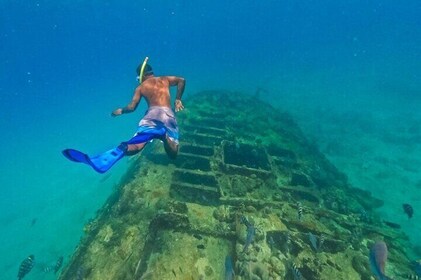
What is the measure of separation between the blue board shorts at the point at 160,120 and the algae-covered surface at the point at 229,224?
175 centimetres

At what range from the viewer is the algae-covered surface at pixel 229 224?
569 cm

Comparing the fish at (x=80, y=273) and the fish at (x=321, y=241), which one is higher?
the fish at (x=321, y=241)

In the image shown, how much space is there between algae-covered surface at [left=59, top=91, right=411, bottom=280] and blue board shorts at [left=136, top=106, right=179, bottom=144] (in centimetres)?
175

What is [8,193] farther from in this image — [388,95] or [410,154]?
[388,95]

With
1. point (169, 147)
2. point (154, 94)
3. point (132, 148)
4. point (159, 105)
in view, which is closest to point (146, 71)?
point (154, 94)

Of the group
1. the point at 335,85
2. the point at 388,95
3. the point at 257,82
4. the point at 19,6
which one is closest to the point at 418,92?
the point at 388,95

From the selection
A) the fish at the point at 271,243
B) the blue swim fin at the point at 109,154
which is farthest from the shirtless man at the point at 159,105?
the fish at the point at 271,243

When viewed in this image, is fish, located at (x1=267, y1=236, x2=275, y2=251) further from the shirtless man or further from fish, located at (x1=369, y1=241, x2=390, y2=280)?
the shirtless man

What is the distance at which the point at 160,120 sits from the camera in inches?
278

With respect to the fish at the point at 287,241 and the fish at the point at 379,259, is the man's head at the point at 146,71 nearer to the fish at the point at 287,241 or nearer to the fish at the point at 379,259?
the fish at the point at 287,241

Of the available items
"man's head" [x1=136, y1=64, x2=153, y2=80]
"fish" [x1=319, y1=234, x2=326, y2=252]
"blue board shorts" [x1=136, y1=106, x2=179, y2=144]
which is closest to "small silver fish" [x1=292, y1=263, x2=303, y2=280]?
"fish" [x1=319, y1=234, x2=326, y2=252]

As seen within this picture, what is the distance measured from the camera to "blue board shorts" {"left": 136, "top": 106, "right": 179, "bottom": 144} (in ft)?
22.3

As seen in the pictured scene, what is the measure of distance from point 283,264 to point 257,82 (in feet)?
137

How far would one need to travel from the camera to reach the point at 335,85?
40.5m
